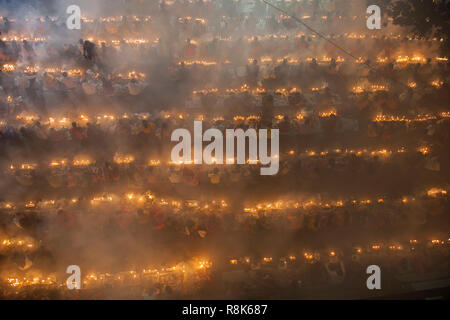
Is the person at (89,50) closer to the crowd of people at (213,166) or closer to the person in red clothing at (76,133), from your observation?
the crowd of people at (213,166)

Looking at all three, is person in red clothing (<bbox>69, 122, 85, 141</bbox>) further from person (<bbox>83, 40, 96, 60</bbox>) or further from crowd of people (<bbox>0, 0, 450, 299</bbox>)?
person (<bbox>83, 40, 96, 60</bbox>)

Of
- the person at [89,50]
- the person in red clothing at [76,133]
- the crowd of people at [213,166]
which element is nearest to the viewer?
the crowd of people at [213,166]

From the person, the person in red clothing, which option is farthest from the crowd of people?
the person

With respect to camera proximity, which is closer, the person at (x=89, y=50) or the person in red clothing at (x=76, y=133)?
the person in red clothing at (x=76, y=133)

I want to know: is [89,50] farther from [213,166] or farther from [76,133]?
[213,166]

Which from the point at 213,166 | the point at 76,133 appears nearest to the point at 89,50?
the point at 76,133

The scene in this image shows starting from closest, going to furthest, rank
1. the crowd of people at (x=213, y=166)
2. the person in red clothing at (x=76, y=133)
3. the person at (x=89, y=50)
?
the crowd of people at (x=213, y=166), the person in red clothing at (x=76, y=133), the person at (x=89, y=50)

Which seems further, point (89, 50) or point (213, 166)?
point (89, 50)

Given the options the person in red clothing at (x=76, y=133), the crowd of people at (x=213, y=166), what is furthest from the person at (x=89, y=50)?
the person in red clothing at (x=76, y=133)

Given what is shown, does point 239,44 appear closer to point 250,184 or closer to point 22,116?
point 250,184
